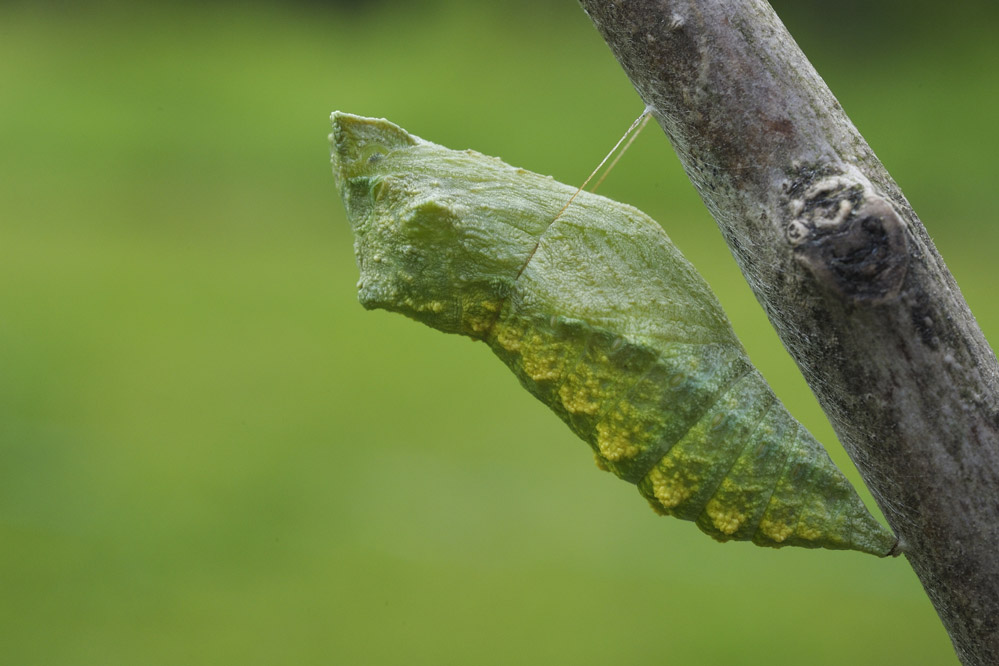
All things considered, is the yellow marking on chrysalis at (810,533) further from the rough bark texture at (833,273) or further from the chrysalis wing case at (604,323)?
the rough bark texture at (833,273)

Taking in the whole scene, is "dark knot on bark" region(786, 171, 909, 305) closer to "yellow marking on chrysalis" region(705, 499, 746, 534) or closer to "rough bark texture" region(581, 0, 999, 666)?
"rough bark texture" region(581, 0, 999, 666)

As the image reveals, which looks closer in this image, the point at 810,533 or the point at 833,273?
the point at 833,273

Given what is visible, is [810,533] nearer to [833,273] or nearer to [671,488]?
[671,488]

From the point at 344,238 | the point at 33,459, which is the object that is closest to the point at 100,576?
the point at 33,459

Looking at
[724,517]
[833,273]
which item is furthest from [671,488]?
[833,273]

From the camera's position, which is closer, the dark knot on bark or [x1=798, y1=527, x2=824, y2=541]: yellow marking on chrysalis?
the dark knot on bark

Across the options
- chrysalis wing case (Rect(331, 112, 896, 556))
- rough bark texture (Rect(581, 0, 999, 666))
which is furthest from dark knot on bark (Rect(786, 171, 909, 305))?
chrysalis wing case (Rect(331, 112, 896, 556))
